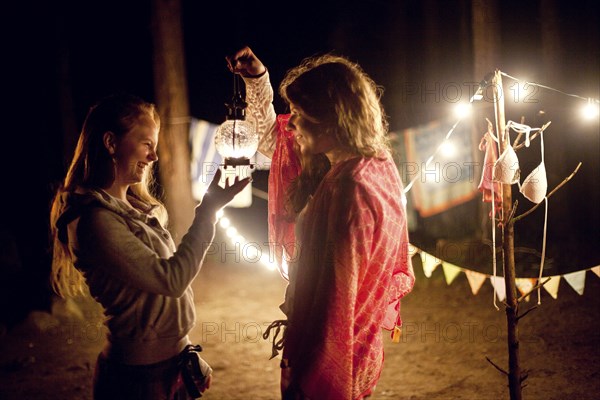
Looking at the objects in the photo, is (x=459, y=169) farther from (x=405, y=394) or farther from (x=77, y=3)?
(x=77, y=3)

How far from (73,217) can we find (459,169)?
23.4 ft

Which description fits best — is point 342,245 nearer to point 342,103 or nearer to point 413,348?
point 342,103

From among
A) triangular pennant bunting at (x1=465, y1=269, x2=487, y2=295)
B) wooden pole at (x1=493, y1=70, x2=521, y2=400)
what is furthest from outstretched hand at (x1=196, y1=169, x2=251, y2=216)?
triangular pennant bunting at (x1=465, y1=269, x2=487, y2=295)

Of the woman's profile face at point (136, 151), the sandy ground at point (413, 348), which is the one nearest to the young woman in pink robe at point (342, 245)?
the woman's profile face at point (136, 151)

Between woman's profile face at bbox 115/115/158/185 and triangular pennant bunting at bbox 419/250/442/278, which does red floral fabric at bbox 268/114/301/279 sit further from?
triangular pennant bunting at bbox 419/250/442/278

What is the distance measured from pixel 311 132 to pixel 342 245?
601mm

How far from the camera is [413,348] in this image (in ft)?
18.1

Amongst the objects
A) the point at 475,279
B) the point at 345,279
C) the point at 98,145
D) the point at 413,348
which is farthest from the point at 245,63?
the point at 413,348

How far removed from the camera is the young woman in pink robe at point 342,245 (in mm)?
2162

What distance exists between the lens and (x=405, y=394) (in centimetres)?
452

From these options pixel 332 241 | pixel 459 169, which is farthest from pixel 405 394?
pixel 459 169

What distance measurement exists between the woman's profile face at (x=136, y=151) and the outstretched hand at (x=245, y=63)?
0.62 m

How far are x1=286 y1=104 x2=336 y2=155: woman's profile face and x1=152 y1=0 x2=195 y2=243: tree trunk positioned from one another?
16.0 ft

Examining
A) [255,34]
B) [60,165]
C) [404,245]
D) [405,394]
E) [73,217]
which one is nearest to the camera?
[73,217]
